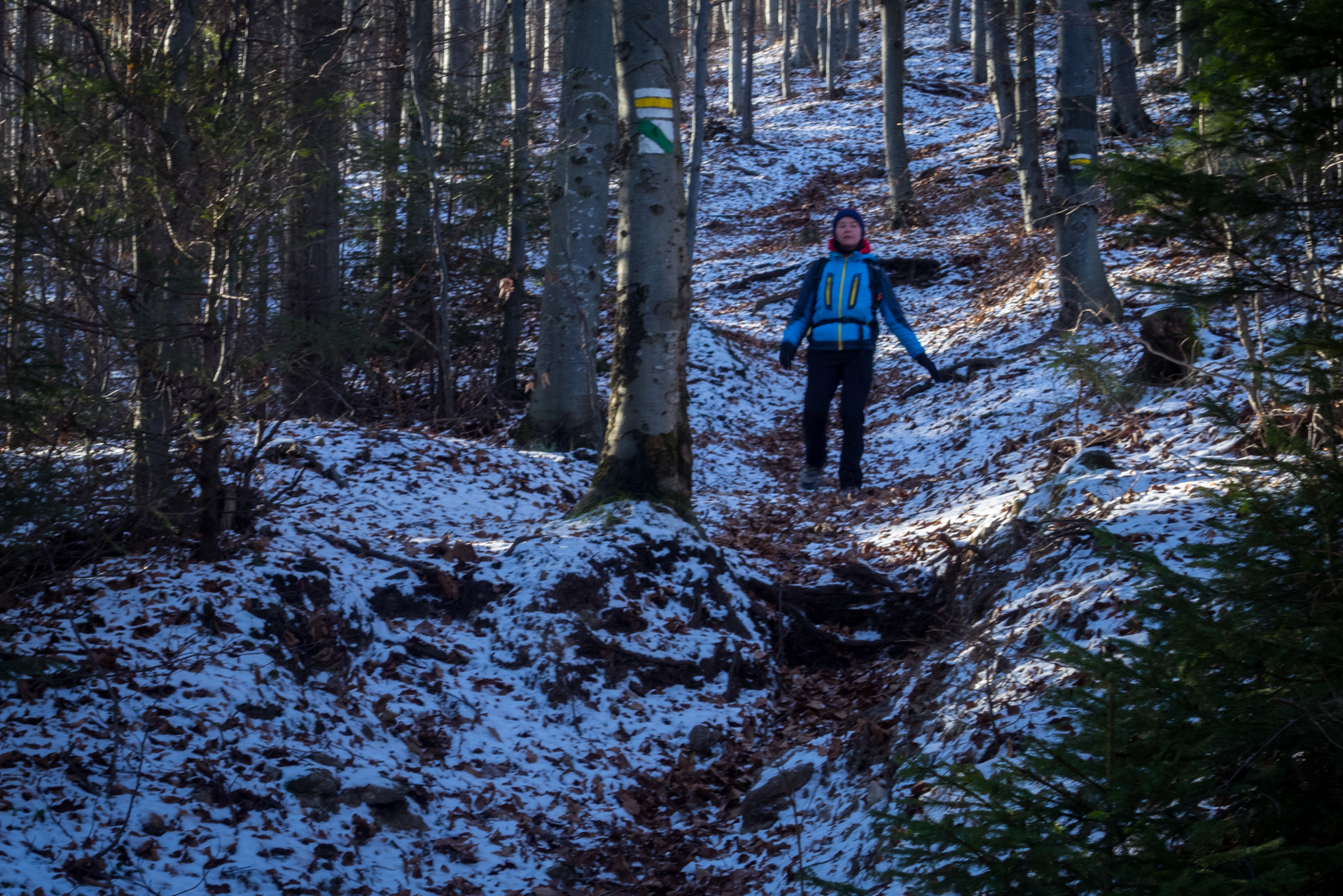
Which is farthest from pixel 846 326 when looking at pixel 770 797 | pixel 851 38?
pixel 851 38

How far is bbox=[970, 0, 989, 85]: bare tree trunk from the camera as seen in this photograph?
93.1 feet

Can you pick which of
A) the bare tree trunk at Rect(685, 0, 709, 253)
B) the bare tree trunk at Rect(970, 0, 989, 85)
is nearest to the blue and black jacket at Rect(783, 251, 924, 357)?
the bare tree trunk at Rect(685, 0, 709, 253)

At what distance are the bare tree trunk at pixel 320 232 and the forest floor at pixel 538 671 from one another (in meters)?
1.16

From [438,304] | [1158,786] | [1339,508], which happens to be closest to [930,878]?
[1158,786]

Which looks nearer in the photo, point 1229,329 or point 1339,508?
point 1339,508

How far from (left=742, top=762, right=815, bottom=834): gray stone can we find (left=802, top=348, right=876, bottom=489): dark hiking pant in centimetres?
417

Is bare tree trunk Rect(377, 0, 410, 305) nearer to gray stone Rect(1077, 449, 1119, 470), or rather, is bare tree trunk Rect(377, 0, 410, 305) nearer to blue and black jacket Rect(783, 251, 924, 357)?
blue and black jacket Rect(783, 251, 924, 357)

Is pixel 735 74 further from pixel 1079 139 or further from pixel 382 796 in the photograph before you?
pixel 382 796

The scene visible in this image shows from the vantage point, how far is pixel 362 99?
761 cm

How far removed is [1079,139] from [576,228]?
5.10 metres

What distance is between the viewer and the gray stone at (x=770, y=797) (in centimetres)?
405

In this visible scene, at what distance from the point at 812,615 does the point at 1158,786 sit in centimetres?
407

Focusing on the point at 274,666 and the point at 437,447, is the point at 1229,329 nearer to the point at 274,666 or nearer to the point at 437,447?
the point at 437,447

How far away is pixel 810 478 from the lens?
8.34 m
